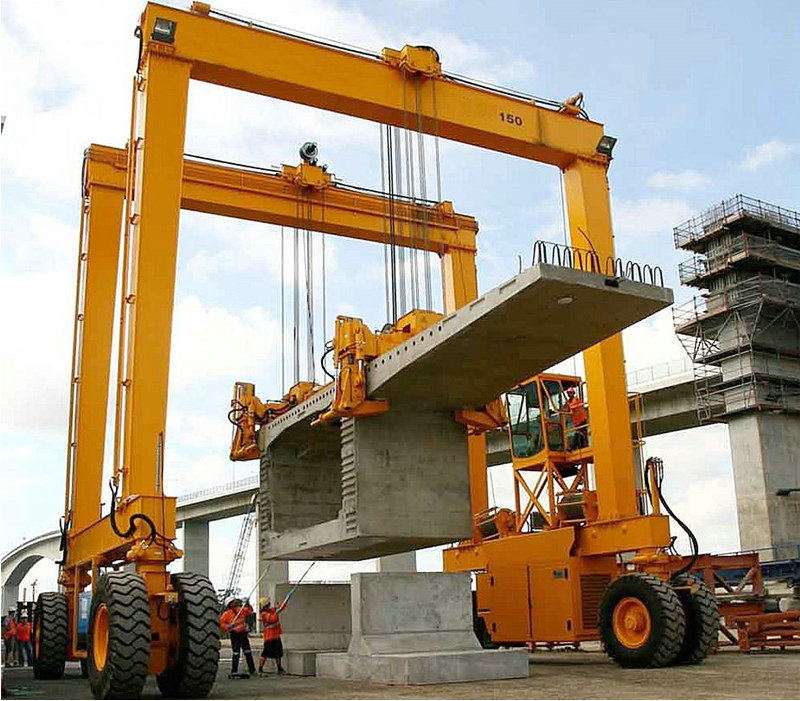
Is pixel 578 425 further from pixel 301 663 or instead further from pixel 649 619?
pixel 301 663

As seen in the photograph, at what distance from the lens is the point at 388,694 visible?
1064cm

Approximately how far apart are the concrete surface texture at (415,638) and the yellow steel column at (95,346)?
615 centimetres

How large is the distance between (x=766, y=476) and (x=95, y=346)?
816 inches

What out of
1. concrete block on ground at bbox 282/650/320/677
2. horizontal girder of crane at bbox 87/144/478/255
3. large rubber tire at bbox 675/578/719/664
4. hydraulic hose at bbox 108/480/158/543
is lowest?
concrete block on ground at bbox 282/650/320/677

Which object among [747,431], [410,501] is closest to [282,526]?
[410,501]

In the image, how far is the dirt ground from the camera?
1015cm

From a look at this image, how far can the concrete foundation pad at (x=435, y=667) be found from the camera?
12.0 m

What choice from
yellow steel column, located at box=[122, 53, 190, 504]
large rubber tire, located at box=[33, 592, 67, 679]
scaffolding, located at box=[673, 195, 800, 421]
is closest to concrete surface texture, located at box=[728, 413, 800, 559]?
scaffolding, located at box=[673, 195, 800, 421]

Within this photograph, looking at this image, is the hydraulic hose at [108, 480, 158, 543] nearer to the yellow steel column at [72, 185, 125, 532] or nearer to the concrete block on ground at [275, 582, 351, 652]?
the concrete block on ground at [275, 582, 351, 652]

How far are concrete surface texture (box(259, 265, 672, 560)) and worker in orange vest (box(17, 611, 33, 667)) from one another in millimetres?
6161

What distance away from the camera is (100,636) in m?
11.1

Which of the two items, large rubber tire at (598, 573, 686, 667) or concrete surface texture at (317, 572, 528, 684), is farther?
large rubber tire at (598, 573, 686, 667)

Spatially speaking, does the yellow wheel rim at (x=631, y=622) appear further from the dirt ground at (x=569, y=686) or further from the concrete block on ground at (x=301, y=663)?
the concrete block on ground at (x=301, y=663)

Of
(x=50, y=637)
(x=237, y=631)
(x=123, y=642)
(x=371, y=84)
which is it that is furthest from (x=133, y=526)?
(x=371, y=84)
